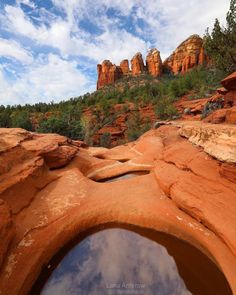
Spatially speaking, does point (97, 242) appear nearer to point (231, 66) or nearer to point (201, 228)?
point (201, 228)

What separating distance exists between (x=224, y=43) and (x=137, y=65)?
3138 inches

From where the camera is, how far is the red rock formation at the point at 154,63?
91625 millimetres

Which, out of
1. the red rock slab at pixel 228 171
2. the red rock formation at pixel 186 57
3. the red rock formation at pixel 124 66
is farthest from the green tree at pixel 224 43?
the red rock formation at pixel 124 66

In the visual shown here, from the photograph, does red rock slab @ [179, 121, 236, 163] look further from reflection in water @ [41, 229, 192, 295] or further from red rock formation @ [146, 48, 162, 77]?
red rock formation @ [146, 48, 162, 77]

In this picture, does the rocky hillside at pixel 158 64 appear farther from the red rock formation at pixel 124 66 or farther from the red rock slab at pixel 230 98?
the red rock slab at pixel 230 98

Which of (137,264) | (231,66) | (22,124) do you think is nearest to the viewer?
(137,264)

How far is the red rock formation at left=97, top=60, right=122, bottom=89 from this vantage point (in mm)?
99188

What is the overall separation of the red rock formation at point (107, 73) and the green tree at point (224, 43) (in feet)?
256

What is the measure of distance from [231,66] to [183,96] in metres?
24.7

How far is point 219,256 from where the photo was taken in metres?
6.04

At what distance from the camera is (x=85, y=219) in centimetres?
855

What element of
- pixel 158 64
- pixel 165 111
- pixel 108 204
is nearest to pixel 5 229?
pixel 108 204

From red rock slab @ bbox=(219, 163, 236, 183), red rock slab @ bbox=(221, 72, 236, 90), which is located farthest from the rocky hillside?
red rock slab @ bbox=(219, 163, 236, 183)

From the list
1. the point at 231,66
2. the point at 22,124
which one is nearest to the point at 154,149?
the point at 231,66
